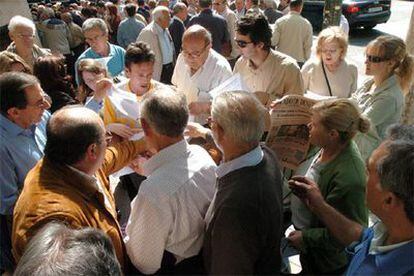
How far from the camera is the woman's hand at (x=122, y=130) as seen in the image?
2646 mm

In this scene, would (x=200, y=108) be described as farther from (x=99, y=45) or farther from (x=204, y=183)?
(x=99, y=45)

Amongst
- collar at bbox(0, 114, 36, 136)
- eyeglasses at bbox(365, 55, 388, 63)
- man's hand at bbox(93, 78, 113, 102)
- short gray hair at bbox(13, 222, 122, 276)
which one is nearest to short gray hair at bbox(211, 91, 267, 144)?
short gray hair at bbox(13, 222, 122, 276)

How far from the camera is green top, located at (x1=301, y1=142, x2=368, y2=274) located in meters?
2.05

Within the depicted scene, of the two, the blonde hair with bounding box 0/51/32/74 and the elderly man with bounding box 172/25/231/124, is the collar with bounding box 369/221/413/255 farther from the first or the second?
the blonde hair with bounding box 0/51/32/74

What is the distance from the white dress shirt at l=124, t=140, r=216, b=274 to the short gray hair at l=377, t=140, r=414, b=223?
0.83 meters

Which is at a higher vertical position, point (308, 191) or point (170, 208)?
point (170, 208)

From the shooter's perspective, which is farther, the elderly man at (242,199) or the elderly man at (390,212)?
the elderly man at (242,199)

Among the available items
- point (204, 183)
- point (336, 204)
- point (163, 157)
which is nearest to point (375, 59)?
point (336, 204)

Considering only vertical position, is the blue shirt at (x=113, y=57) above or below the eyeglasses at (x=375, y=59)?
below

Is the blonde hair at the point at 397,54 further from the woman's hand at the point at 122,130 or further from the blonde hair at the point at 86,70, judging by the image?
the blonde hair at the point at 86,70

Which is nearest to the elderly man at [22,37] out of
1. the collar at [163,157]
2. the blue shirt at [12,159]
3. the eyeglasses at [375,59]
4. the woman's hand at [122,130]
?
the blue shirt at [12,159]

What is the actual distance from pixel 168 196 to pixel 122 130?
1.04 meters

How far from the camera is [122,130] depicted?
2645 mm

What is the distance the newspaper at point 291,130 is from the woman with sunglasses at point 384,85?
2.68 feet
